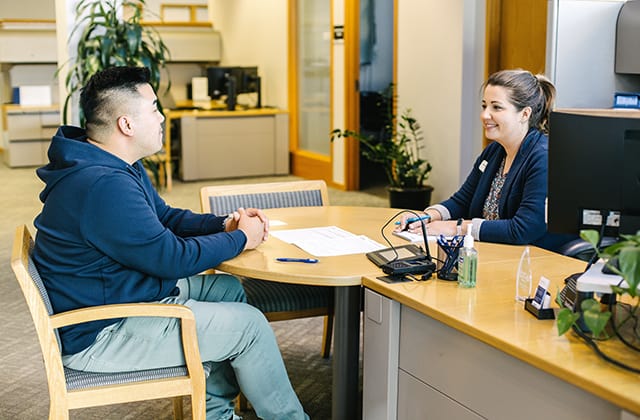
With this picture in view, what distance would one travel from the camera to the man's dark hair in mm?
2463

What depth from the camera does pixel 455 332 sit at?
6.71 feet

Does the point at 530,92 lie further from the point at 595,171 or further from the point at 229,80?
the point at 229,80

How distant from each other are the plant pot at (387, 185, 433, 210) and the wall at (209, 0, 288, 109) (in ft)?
10.5

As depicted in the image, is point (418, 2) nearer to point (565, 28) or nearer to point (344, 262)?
point (565, 28)

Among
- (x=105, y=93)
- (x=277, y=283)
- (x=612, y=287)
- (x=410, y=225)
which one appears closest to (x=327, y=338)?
(x=277, y=283)

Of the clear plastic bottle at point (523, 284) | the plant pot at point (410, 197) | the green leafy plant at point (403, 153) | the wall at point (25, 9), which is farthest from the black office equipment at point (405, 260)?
the wall at point (25, 9)

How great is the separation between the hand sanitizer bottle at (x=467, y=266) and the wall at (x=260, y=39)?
24.7ft

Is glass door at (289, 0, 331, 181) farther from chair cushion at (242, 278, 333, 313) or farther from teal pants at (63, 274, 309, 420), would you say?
teal pants at (63, 274, 309, 420)

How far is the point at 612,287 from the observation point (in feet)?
5.54

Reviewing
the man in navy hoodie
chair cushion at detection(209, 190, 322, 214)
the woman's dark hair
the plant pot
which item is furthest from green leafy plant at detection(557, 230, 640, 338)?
the plant pot

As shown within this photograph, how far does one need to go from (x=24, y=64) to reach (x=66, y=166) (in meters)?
9.48

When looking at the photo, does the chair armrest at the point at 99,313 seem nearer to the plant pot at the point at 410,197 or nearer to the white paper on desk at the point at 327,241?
the white paper on desk at the point at 327,241

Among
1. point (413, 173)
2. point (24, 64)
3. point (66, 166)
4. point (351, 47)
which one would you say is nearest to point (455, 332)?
point (66, 166)

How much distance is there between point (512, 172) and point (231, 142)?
6485mm
